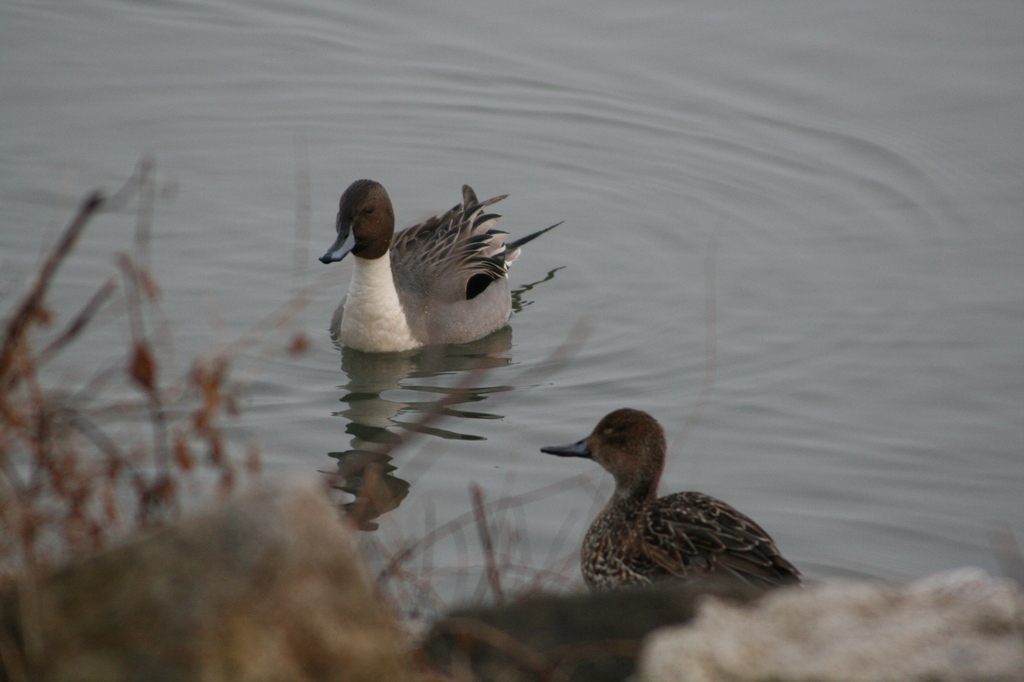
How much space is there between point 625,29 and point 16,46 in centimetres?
600

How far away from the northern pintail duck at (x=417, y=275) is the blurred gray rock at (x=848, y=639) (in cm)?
503

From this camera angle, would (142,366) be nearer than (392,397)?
Yes

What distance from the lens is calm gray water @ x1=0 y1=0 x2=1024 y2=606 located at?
639 cm

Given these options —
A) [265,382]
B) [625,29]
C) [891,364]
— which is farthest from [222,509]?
[625,29]

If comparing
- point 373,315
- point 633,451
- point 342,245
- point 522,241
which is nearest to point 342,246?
point 342,245

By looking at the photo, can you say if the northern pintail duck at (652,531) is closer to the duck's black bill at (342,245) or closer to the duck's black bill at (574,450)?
the duck's black bill at (574,450)

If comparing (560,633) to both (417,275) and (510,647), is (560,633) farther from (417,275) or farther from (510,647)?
(417,275)

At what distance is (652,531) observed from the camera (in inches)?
187

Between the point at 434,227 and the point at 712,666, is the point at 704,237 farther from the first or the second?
the point at 712,666

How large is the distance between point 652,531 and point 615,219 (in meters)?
5.57

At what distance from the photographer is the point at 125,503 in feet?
17.1

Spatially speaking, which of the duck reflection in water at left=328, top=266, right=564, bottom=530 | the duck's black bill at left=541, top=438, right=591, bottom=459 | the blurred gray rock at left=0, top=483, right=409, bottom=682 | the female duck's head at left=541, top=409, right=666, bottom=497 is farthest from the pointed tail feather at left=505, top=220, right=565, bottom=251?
the blurred gray rock at left=0, top=483, right=409, bottom=682

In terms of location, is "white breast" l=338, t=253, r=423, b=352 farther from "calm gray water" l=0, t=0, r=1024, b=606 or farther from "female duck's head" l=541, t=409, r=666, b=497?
"female duck's head" l=541, t=409, r=666, b=497

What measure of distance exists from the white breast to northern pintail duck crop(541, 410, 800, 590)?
2.99 m
